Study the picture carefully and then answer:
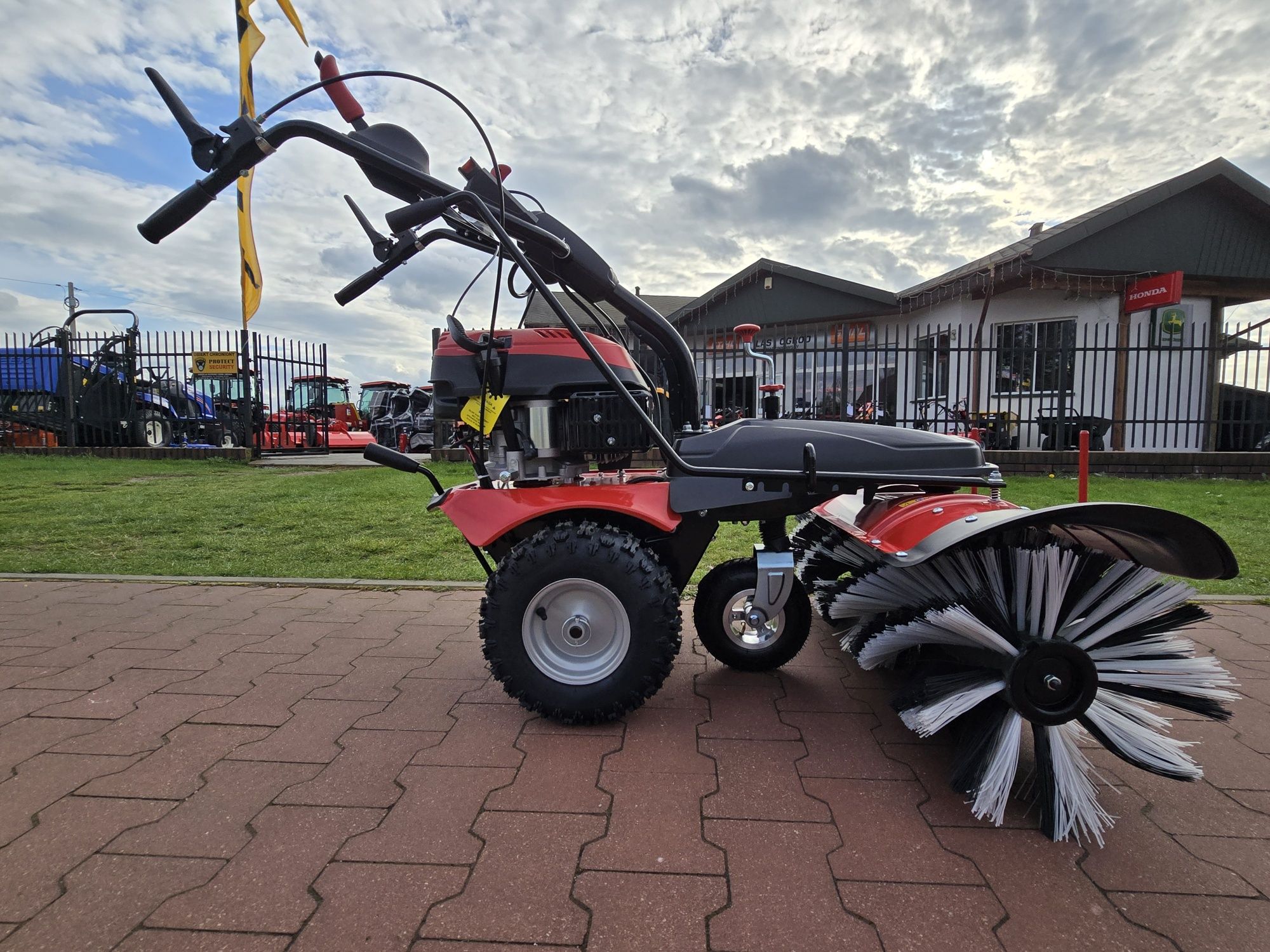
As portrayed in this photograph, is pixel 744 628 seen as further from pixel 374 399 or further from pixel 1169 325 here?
pixel 374 399

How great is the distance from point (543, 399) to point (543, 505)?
15.3 inches

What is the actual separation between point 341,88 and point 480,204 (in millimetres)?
583

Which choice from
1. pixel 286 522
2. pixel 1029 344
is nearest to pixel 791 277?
pixel 1029 344

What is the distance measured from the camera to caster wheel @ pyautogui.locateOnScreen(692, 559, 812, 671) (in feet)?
8.79

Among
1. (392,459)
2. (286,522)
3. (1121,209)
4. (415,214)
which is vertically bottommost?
(286,522)

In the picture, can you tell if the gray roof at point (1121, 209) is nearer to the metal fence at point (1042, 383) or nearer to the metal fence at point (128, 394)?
the metal fence at point (1042, 383)

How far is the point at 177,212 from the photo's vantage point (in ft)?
6.99

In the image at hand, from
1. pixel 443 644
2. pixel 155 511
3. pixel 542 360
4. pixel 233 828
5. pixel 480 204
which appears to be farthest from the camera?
pixel 155 511

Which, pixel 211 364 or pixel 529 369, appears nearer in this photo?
pixel 529 369

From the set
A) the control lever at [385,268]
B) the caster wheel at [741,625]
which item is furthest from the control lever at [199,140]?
the caster wheel at [741,625]

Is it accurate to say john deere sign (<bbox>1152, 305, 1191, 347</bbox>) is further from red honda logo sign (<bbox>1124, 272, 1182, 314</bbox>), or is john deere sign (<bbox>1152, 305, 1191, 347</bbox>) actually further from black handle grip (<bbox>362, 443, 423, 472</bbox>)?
black handle grip (<bbox>362, 443, 423, 472</bbox>)

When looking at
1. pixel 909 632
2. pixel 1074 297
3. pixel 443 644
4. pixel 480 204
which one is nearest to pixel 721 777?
pixel 909 632

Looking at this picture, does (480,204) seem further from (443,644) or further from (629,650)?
(443,644)

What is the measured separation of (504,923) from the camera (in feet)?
4.59
